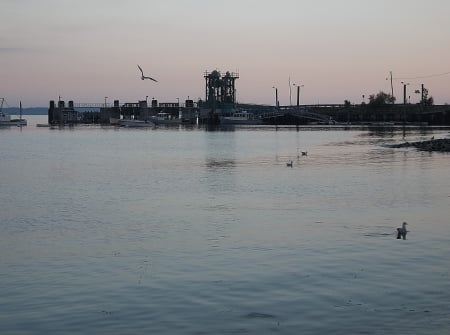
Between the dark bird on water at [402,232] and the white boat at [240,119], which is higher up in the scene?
the white boat at [240,119]

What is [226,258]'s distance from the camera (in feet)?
56.2

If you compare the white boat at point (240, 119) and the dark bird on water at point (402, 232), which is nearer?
the dark bird on water at point (402, 232)

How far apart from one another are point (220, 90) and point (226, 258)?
175 metres

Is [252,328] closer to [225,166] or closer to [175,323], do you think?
[175,323]

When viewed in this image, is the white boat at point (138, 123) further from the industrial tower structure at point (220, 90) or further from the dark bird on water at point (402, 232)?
the dark bird on water at point (402, 232)

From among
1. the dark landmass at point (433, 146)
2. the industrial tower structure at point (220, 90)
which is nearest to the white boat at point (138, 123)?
the industrial tower structure at point (220, 90)

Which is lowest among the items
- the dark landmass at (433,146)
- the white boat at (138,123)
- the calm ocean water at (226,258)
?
the calm ocean water at (226,258)

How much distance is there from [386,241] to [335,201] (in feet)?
30.5

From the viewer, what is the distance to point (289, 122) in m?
196

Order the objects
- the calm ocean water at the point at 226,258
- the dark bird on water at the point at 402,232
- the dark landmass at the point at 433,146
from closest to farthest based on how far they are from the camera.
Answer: the calm ocean water at the point at 226,258
the dark bird on water at the point at 402,232
the dark landmass at the point at 433,146

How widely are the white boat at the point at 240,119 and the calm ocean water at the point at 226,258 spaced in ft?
498

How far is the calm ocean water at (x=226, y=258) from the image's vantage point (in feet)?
40.0

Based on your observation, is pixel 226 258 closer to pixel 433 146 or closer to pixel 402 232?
pixel 402 232

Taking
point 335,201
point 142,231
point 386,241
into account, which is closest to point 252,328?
point 386,241
